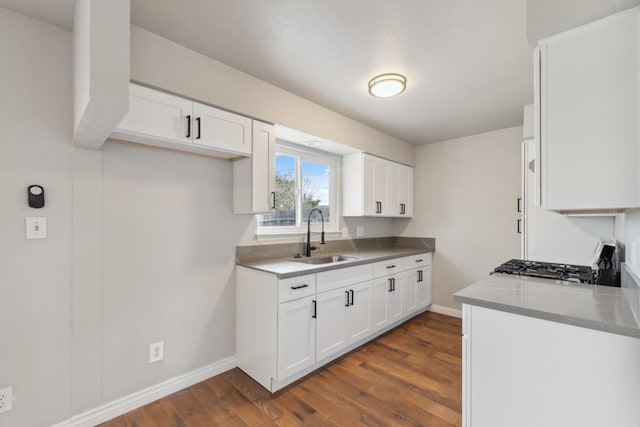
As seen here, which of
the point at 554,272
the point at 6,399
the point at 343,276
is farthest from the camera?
the point at 343,276

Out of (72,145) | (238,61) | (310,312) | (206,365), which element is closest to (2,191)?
(72,145)

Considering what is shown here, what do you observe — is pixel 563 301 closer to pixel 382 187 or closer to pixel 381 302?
pixel 381 302

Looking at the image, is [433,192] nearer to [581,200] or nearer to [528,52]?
[528,52]

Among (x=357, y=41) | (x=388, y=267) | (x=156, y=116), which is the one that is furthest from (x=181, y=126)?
(x=388, y=267)

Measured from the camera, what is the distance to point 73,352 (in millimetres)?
1724

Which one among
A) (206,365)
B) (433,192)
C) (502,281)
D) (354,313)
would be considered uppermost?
(433,192)

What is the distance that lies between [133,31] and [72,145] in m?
0.77

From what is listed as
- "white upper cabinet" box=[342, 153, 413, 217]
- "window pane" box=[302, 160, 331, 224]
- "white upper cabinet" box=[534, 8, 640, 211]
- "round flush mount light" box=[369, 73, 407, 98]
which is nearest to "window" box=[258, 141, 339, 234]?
"window pane" box=[302, 160, 331, 224]

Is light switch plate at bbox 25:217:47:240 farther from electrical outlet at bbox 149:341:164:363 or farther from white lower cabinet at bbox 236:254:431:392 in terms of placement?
white lower cabinet at bbox 236:254:431:392

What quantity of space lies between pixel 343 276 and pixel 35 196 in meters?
2.14

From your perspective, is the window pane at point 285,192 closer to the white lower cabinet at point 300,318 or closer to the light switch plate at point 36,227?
the white lower cabinet at point 300,318

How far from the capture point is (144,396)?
1974 mm

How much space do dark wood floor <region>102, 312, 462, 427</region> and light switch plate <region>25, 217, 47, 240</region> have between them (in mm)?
1200

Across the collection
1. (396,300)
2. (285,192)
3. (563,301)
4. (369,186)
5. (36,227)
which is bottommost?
(396,300)
